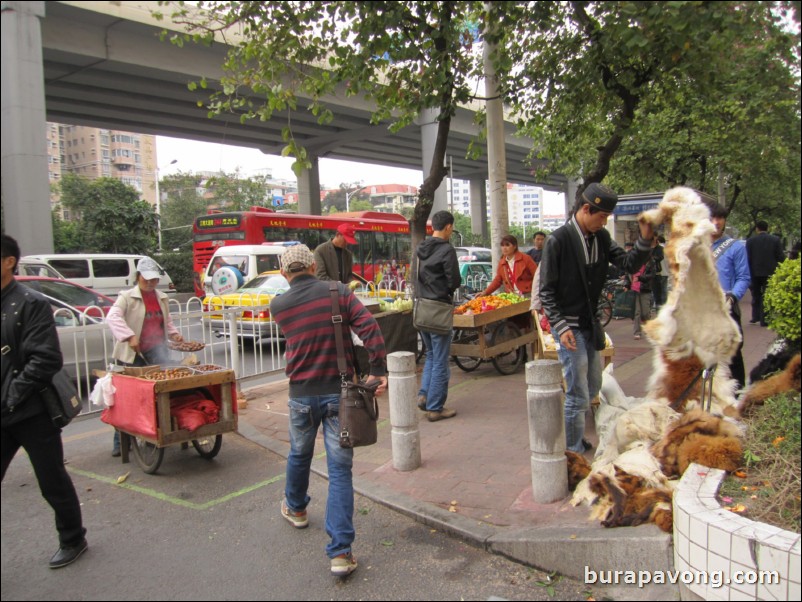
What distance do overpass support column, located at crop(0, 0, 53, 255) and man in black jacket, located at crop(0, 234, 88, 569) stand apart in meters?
0.22

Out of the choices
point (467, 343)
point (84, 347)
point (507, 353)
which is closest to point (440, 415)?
point (467, 343)

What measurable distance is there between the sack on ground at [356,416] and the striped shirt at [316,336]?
0.12 metres

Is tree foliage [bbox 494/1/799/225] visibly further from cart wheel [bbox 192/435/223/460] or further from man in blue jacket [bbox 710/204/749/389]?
cart wheel [bbox 192/435/223/460]

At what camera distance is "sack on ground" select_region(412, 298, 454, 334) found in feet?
20.5

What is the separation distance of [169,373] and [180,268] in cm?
3051

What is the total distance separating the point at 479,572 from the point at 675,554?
1.06 metres

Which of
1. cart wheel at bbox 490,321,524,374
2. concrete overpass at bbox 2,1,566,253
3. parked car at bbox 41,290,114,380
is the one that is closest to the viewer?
concrete overpass at bbox 2,1,566,253

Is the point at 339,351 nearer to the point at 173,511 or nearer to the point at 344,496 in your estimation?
the point at 344,496

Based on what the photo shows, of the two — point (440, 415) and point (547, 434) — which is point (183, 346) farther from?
point (547, 434)

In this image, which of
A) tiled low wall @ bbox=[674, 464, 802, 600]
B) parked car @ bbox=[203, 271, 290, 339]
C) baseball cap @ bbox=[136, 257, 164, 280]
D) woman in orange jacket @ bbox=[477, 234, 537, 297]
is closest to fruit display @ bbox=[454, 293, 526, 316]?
woman in orange jacket @ bbox=[477, 234, 537, 297]

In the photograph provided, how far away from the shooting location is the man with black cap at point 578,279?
436 cm

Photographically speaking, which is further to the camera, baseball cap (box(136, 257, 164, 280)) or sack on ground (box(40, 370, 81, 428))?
baseball cap (box(136, 257, 164, 280))

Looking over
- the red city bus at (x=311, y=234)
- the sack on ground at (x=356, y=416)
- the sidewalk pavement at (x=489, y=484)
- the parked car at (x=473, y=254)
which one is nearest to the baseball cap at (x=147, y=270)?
the sidewalk pavement at (x=489, y=484)

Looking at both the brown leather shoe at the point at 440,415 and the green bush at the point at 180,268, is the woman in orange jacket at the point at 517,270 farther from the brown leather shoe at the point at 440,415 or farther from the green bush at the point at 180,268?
the green bush at the point at 180,268
